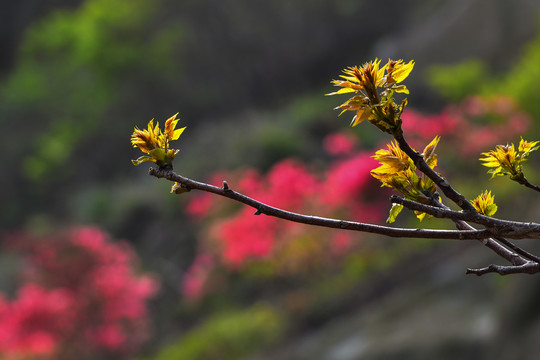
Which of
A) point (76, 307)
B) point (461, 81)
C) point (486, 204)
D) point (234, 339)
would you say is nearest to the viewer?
point (486, 204)

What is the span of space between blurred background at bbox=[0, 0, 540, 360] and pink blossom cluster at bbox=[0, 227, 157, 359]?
0.02m

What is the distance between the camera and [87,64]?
12328 mm

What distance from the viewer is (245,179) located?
6.09 m

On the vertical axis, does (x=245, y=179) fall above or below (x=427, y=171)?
above

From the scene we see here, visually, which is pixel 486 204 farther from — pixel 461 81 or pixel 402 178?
pixel 461 81

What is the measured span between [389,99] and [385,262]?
5.53m

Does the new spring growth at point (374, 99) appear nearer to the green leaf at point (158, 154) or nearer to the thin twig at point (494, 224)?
the thin twig at point (494, 224)

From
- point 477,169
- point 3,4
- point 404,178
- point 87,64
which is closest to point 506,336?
point 404,178

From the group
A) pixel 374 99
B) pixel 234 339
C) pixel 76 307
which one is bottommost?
pixel 374 99

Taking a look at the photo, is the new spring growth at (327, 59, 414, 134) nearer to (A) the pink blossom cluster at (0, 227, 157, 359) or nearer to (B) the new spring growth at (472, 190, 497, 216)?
(B) the new spring growth at (472, 190, 497, 216)

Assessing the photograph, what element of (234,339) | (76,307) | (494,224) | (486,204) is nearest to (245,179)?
(234,339)

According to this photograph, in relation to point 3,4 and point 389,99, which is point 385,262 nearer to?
point 389,99

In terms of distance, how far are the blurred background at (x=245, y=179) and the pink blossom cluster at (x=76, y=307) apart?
0.9 inches

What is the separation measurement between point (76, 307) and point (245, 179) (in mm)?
2212
